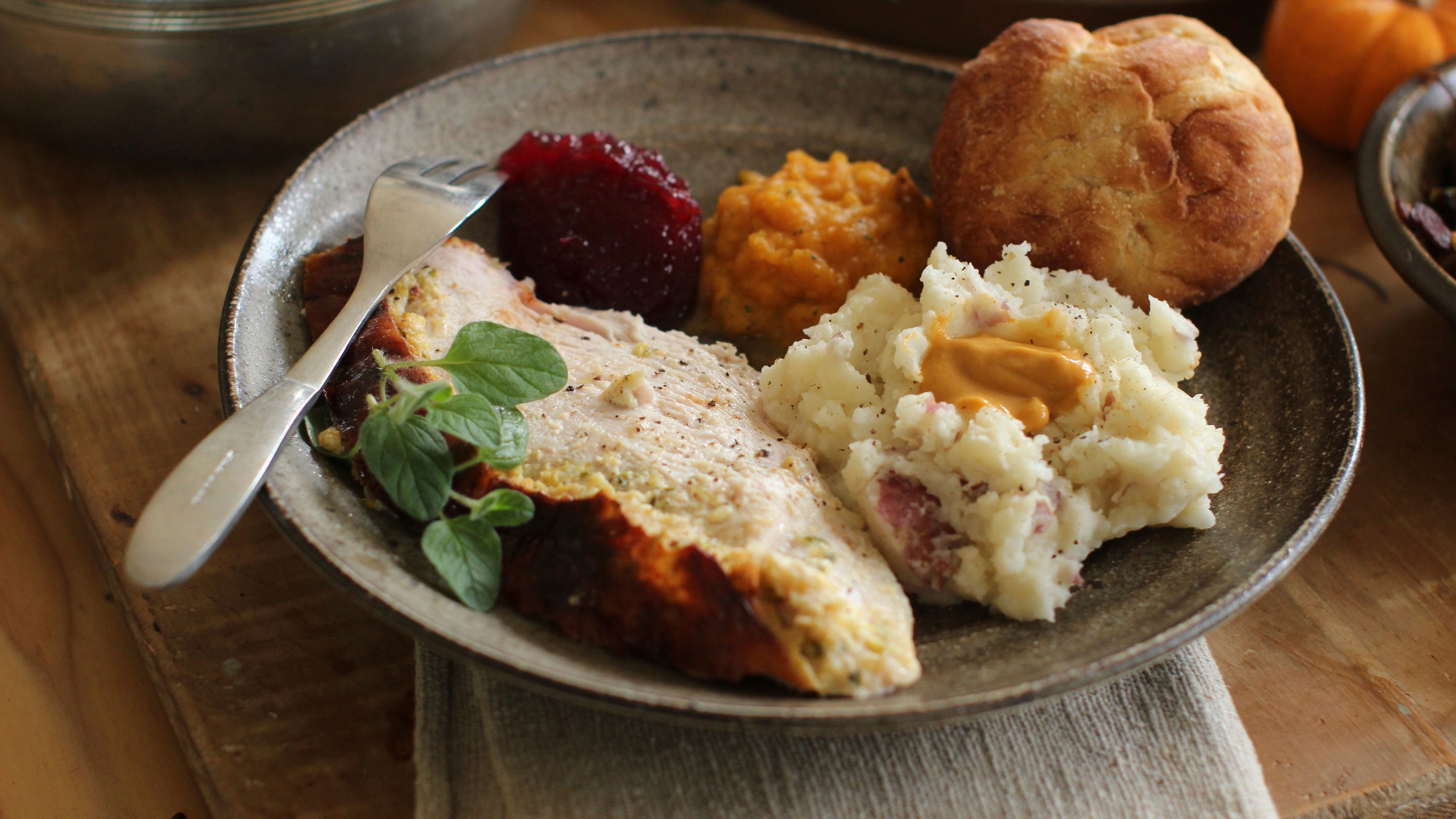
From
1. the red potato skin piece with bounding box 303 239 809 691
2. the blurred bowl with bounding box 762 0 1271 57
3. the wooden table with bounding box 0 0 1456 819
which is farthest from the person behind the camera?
the blurred bowl with bounding box 762 0 1271 57

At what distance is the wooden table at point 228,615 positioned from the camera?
7.96ft

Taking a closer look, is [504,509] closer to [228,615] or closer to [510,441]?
[510,441]

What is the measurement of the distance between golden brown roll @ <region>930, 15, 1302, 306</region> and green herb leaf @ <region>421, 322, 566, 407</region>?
4.73ft

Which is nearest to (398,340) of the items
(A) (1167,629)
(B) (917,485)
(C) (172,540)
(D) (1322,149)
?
(C) (172,540)

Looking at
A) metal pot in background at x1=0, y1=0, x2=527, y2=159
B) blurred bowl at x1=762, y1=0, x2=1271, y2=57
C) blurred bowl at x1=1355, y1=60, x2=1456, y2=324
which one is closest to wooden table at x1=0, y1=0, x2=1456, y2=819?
metal pot in background at x1=0, y1=0, x2=527, y2=159

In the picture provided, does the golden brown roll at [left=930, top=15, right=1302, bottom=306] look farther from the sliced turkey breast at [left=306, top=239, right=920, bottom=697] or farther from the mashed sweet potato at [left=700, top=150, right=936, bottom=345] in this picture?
the sliced turkey breast at [left=306, top=239, right=920, bottom=697]

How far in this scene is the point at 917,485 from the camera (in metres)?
2.50

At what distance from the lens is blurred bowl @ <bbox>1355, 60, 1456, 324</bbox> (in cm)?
302

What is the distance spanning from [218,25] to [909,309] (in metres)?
2.41

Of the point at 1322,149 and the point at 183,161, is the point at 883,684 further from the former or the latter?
the point at 1322,149

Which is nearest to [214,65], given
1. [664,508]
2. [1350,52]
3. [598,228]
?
[598,228]

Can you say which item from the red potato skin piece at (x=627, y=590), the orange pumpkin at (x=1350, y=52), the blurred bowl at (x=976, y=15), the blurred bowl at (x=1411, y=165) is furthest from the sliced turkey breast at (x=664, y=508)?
the orange pumpkin at (x=1350, y=52)

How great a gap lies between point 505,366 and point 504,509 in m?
0.41

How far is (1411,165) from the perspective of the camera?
141 inches
